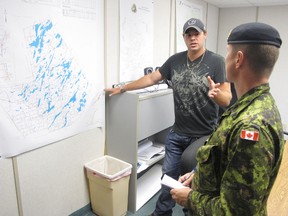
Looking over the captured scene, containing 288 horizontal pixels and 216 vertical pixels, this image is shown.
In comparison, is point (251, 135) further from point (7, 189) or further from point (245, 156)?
point (7, 189)

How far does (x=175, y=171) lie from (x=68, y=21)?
53.5 inches

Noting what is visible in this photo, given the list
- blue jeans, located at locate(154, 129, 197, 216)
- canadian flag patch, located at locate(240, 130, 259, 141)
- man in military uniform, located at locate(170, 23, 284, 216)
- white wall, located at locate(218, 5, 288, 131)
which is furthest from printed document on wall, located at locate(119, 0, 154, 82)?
white wall, located at locate(218, 5, 288, 131)

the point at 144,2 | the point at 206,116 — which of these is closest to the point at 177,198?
the point at 206,116

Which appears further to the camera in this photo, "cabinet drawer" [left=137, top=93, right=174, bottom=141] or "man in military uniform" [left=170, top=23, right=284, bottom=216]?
"cabinet drawer" [left=137, top=93, right=174, bottom=141]

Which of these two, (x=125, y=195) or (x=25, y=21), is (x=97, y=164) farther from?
(x=25, y=21)

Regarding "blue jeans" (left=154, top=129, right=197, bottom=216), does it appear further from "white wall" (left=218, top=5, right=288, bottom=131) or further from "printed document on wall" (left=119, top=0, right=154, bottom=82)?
"white wall" (left=218, top=5, right=288, bottom=131)

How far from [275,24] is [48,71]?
3.47 metres

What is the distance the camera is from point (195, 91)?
1.81m

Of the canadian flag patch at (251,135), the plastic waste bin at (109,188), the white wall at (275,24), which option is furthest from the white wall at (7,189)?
the white wall at (275,24)

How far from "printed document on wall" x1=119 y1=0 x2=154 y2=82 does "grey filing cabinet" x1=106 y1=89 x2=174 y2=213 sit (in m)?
0.29

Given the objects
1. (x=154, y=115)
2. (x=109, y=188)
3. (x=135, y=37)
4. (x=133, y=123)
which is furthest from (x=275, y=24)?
(x=109, y=188)

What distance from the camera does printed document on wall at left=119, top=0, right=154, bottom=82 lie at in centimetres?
217

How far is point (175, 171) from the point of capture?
198 cm

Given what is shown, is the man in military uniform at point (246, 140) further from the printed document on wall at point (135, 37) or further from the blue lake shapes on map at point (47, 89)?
the printed document on wall at point (135, 37)
